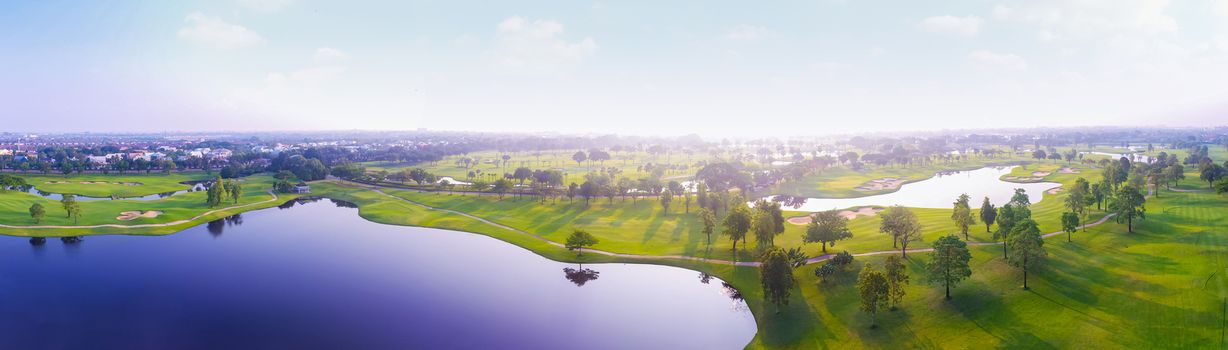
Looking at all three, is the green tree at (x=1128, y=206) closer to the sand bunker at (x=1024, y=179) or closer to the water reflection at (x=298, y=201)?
the sand bunker at (x=1024, y=179)

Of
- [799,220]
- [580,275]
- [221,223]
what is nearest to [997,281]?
[799,220]

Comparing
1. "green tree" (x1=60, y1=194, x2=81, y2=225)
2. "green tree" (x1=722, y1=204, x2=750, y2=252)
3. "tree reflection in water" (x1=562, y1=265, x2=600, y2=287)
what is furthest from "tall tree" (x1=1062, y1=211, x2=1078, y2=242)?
"green tree" (x1=60, y1=194, x2=81, y2=225)

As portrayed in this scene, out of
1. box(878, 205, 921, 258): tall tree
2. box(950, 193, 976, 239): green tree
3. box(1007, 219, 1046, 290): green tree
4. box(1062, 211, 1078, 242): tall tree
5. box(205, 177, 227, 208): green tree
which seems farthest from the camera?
box(205, 177, 227, 208): green tree

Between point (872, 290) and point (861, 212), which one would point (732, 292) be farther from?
point (861, 212)

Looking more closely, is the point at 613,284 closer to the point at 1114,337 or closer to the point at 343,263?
the point at 343,263

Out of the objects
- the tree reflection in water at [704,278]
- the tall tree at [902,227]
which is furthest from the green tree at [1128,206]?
the tree reflection in water at [704,278]

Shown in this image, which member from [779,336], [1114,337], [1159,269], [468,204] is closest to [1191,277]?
[1159,269]

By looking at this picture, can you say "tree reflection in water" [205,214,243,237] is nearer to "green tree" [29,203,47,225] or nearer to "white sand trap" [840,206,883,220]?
"green tree" [29,203,47,225]
